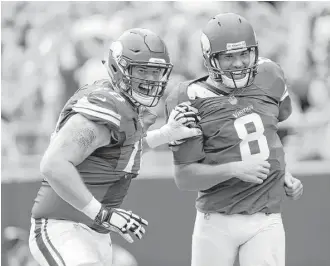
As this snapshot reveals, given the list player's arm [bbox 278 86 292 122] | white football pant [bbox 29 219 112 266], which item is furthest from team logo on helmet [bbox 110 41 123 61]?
player's arm [bbox 278 86 292 122]

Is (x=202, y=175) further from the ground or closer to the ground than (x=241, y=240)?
further from the ground

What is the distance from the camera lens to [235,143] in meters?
3.55

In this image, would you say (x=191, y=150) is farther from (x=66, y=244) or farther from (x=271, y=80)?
(x=66, y=244)

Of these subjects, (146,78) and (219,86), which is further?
(219,86)

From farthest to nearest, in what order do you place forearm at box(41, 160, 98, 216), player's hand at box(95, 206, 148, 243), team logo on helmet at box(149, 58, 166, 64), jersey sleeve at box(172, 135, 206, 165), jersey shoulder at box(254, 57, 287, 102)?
jersey shoulder at box(254, 57, 287, 102) < jersey sleeve at box(172, 135, 206, 165) < team logo on helmet at box(149, 58, 166, 64) < player's hand at box(95, 206, 148, 243) < forearm at box(41, 160, 98, 216)

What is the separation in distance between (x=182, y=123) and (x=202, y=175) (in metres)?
0.26

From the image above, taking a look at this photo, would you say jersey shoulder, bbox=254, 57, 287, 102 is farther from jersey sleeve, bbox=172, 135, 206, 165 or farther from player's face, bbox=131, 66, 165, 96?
player's face, bbox=131, 66, 165, 96

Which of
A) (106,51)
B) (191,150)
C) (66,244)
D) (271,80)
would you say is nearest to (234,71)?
(271,80)

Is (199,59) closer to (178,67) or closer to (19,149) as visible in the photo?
(178,67)

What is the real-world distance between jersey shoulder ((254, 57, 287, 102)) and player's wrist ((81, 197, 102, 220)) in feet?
3.40

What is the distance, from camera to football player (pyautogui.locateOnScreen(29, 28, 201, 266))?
3035 mm

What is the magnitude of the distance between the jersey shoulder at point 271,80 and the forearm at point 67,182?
42.2 inches

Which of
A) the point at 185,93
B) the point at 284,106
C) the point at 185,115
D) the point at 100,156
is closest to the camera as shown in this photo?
the point at 100,156

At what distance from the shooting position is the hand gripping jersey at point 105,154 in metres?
3.12
